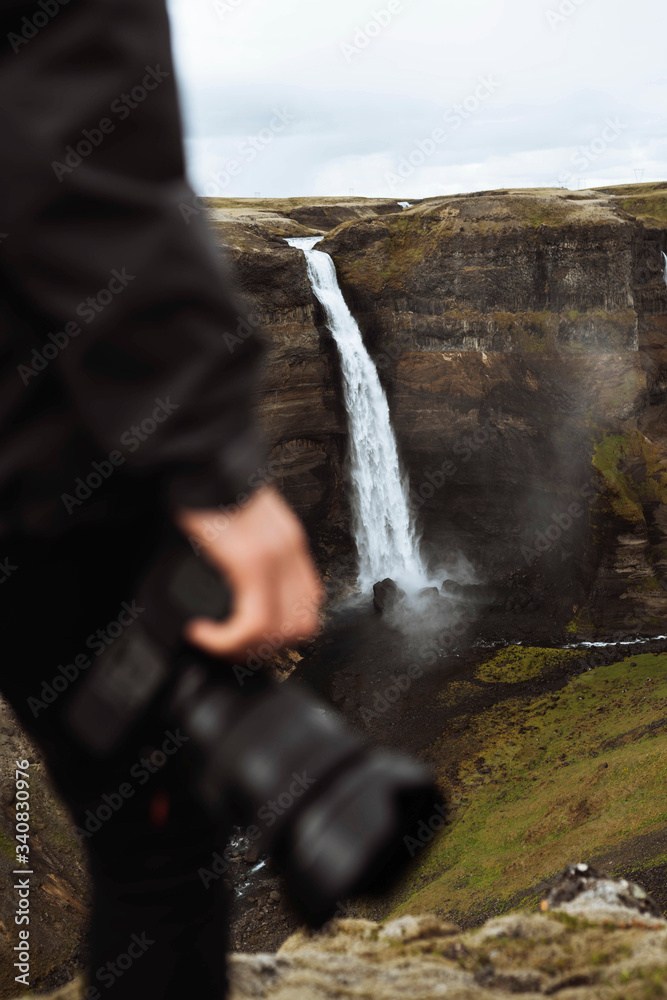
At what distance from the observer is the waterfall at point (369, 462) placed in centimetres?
3378

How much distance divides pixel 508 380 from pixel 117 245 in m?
33.1

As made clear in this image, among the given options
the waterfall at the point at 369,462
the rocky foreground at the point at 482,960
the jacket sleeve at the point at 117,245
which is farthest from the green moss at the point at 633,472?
the jacket sleeve at the point at 117,245

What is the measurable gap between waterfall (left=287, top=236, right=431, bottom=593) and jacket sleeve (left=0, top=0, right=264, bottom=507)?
3291 cm

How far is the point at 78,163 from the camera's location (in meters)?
1.21

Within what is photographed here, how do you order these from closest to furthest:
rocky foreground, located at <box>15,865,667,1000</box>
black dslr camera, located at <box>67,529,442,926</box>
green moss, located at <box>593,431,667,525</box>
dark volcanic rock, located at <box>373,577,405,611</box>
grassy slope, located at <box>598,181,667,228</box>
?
Answer: black dslr camera, located at <box>67,529,442,926</box>
rocky foreground, located at <box>15,865,667,1000</box>
green moss, located at <box>593,431,667,525</box>
dark volcanic rock, located at <box>373,577,405,611</box>
grassy slope, located at <box>598,181,667,228</box>

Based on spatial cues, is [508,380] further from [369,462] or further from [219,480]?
[219,480]

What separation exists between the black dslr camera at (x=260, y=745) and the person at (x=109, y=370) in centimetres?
5

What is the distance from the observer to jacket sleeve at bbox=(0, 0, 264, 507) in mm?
1198

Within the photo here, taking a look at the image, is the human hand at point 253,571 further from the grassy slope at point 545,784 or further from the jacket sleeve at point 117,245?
the grassy slope at point 545,784

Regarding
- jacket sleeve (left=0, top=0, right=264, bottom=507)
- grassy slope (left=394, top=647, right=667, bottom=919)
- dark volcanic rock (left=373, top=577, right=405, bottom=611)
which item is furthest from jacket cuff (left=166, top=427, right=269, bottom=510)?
dark volcanic rock (left=373, top=577, right=405, bottom=611)

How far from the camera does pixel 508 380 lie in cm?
3288

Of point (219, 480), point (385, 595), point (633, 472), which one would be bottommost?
point (385, 595)

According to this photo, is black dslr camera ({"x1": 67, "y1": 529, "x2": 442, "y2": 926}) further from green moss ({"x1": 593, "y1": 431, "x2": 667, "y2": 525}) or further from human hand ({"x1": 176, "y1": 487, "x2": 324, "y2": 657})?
green moss ({"x1": 593, "y1": 431, "x2": 667, "y2": 525})

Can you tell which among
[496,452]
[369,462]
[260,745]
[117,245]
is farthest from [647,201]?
[260,745]
